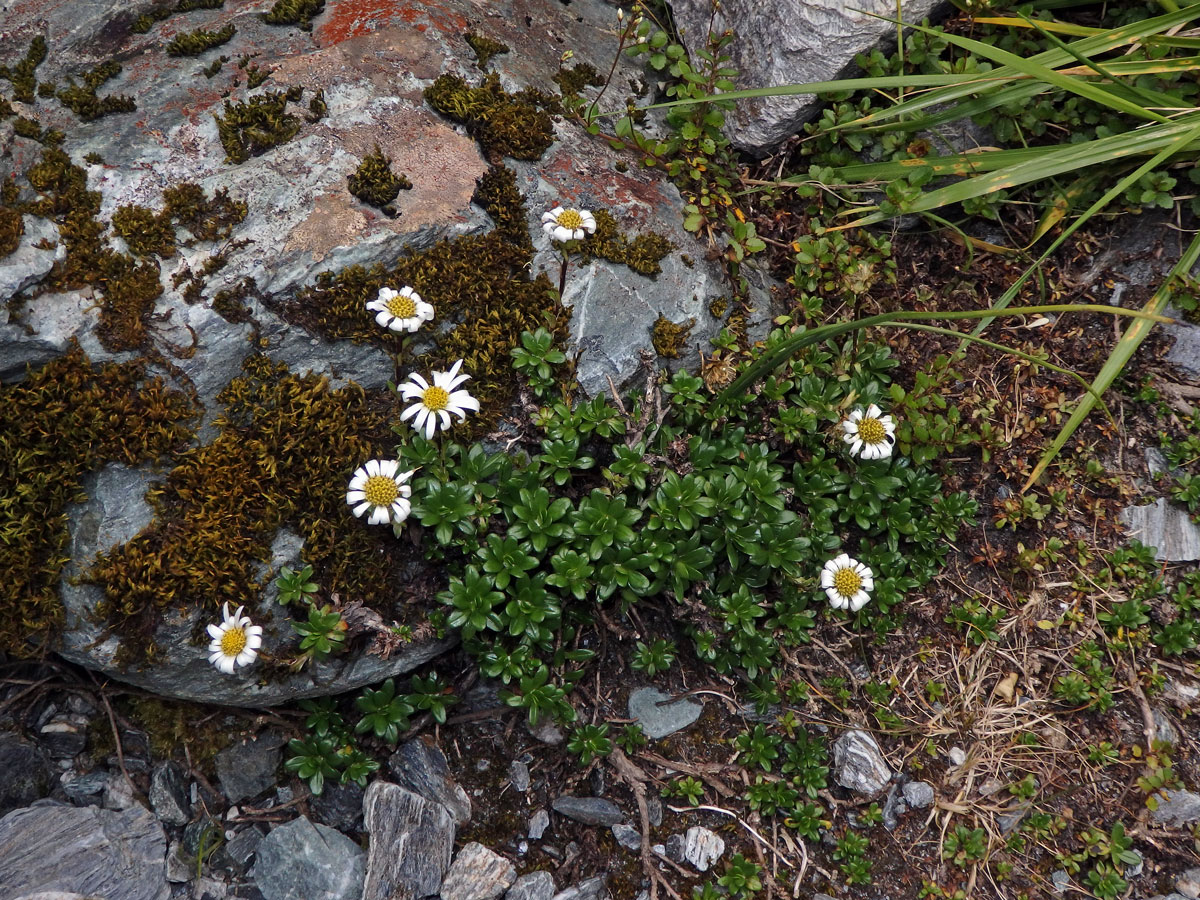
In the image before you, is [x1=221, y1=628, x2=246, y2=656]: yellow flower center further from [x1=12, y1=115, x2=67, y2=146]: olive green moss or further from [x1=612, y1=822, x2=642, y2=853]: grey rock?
[x1=12, y1=115, x2=67, y2=146]: olive green moss

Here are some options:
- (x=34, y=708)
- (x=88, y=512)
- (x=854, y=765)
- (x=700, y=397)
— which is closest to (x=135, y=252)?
(x=88, y=512)

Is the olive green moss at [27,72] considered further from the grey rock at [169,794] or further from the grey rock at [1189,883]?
the grey rock at [1189,883]

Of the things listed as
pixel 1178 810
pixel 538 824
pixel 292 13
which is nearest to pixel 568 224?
pixel 292 13

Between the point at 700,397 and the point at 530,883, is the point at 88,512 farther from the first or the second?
the point at 700,397

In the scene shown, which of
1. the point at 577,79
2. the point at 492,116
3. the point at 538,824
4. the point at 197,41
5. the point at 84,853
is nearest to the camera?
the point at 84,853

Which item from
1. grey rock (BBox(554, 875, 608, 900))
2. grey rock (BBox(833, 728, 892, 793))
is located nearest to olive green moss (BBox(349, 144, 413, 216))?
grey rock (BBox(554, 875, 608, 900))

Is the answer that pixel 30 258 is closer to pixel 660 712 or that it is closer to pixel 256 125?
pixel 256 125

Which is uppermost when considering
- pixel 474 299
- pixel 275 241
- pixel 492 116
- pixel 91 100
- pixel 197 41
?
pixel 197 41

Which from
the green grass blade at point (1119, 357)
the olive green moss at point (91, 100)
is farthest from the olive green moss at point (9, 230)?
the green grass blade at point (1119, 357)
